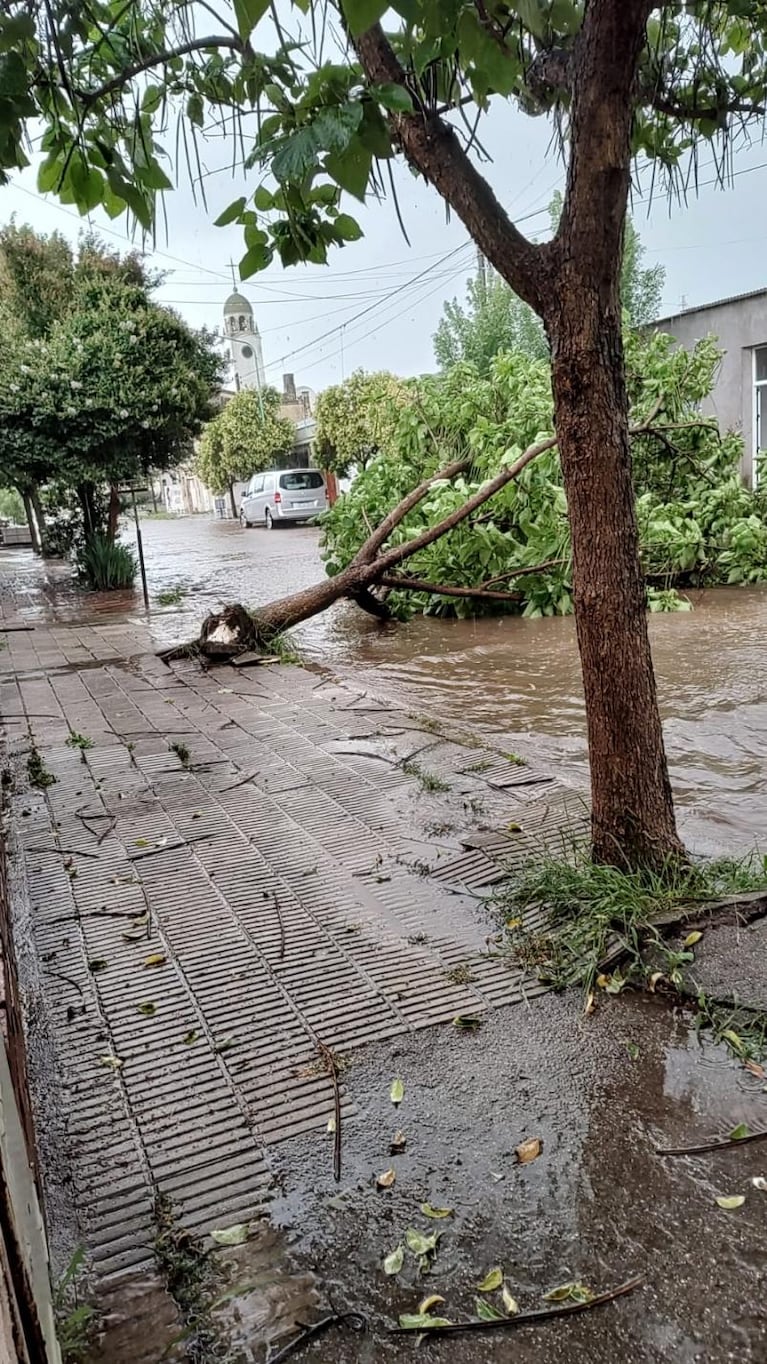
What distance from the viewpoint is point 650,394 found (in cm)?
1045

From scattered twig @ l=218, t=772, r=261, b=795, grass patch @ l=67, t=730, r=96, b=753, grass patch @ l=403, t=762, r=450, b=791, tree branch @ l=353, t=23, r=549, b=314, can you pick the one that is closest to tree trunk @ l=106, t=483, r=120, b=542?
grass patch @ l=67, t=730, r=96, b=753

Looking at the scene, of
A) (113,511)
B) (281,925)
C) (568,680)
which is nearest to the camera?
(281,925)

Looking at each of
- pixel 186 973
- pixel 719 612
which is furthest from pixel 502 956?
pixel 719 612

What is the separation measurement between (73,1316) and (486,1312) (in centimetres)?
78

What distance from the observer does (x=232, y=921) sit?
3.27 meters

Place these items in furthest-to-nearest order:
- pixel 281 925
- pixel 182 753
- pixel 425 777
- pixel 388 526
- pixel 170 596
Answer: pixel 170 596 → pixel 388 526 → pixel 182 753 → pixel 425 777 → pixel 281 925

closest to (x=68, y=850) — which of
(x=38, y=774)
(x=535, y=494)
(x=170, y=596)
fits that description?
(x=38, y=774)

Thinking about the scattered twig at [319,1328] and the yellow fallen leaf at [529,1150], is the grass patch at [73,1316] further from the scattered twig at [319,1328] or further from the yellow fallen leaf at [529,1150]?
the yellow fallen leaf at [529,1150]

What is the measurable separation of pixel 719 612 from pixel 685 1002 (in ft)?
25.1

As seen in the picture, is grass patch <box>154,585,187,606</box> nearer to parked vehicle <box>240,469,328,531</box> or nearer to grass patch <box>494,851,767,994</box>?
grass patch <box>494,851,767,994</box>

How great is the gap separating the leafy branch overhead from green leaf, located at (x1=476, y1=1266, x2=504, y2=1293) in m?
2.14

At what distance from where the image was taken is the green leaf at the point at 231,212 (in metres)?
2.27

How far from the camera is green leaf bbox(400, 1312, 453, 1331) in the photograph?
1.65 m

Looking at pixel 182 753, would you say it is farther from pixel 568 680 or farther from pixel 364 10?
pixel 364 10
